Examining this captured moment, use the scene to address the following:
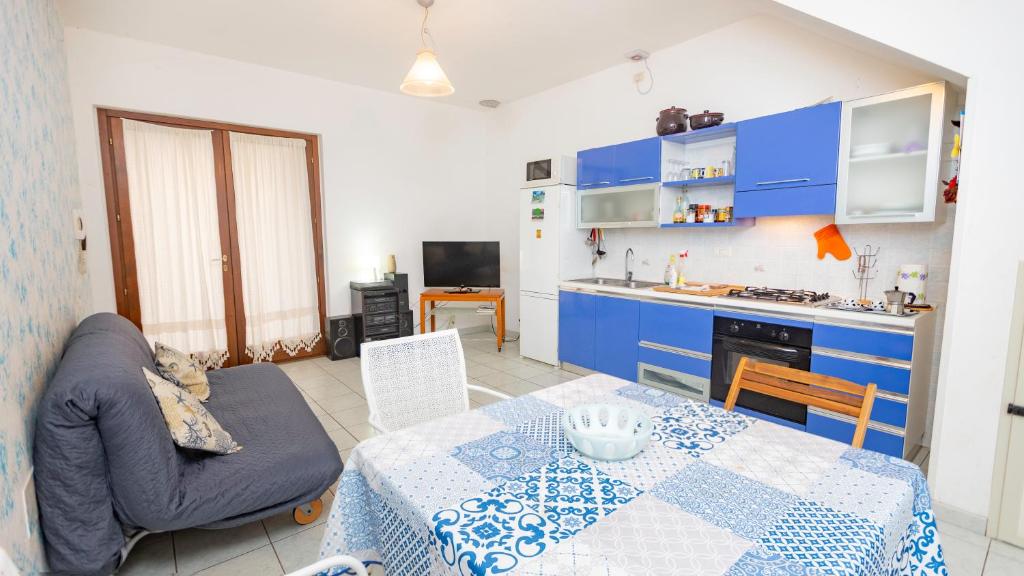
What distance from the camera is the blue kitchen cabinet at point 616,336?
3828 millimetres

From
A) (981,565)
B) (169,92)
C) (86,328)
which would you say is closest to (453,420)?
(86,328)

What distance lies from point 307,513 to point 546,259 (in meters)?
3.00

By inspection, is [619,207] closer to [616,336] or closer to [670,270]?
[670,270]

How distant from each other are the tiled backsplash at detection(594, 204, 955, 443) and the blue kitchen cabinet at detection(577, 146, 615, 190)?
555 mm

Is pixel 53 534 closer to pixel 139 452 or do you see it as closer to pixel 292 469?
pixel 139 452

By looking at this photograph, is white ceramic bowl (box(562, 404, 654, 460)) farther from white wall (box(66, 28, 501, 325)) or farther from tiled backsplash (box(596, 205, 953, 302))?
white wall (box(66, 28, 501, 325))

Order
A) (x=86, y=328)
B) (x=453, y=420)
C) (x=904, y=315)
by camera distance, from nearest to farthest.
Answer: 1. (x=453, y=420)
2. (x=86, y=328)
3. (x=904, y=315)

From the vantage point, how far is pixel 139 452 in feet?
5.14

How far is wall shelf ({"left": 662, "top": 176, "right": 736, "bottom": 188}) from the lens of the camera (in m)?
3.43

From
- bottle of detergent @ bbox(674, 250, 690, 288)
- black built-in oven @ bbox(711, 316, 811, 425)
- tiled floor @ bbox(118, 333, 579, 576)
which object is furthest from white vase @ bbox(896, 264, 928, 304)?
tiled floor @ bbox(118, 333, 579, 576)

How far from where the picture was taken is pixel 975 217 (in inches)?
79.4

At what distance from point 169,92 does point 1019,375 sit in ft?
18.8

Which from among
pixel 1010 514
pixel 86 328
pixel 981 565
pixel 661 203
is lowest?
pixel 981 565

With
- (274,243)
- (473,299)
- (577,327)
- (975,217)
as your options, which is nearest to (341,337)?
(274,243)
